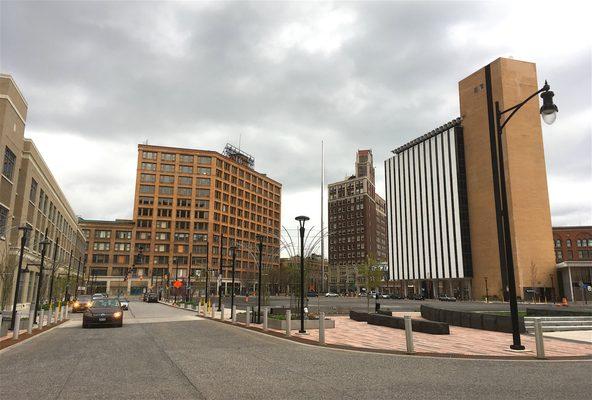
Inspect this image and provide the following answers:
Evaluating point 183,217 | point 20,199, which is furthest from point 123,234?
point 20,199

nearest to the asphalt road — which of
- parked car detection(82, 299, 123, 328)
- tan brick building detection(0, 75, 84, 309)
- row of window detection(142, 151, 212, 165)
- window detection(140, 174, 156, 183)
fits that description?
parked car detection(82, 299, 123, 328)

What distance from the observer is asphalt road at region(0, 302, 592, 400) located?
7.29 m

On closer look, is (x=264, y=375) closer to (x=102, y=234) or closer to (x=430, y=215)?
(x=430, y=215)

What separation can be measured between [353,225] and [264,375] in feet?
518

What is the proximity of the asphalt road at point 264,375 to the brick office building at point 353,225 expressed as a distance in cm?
14210

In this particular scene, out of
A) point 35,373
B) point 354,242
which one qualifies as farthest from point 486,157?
point 35,373

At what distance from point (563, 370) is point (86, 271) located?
11770cm

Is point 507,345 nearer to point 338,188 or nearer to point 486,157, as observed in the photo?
point 486,157

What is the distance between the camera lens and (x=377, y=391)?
7410mm

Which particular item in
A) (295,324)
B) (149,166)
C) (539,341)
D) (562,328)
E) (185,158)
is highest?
(185,158)

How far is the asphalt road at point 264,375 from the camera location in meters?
7.29

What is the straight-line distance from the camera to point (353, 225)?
164875 millimetres

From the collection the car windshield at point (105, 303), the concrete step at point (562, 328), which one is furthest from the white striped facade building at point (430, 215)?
the car windshield at point (105, 303)

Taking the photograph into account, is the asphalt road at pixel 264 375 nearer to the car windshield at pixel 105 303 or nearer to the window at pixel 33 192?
the car windshield at pixel 105 303
